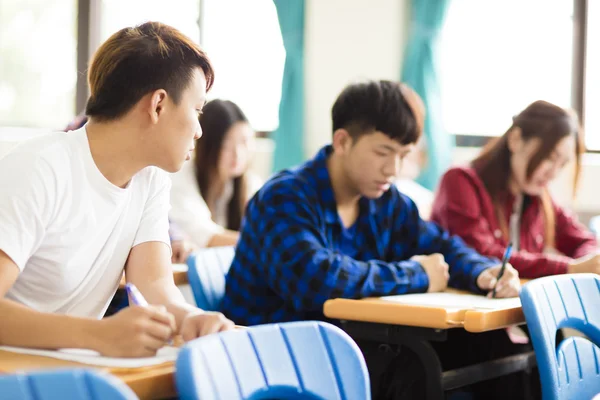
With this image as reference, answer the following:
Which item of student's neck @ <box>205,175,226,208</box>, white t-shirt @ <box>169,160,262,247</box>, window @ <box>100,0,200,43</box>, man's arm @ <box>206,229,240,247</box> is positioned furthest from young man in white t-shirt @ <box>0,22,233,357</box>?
window @ <box>100,0,200,43</box>

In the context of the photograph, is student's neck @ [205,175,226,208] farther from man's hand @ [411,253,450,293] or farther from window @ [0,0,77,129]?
window @ [0,0,77,129]

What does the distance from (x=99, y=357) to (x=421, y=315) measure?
832 mm

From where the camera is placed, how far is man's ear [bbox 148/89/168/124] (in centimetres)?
148

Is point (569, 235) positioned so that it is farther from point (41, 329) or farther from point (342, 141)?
point (41, 329)

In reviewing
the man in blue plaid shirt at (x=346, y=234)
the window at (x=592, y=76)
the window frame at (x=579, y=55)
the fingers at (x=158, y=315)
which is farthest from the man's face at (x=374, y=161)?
the window at (x=592, y=76)

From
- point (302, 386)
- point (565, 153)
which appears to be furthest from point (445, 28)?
point (302, 386)

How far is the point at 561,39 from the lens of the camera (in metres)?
4.66

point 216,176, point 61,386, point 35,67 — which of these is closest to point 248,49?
point 35,67

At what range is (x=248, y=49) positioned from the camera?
5410 millimetres

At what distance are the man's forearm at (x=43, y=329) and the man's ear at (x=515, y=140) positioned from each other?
1.99m

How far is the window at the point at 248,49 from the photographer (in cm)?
537

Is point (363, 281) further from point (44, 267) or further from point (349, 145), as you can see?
point (44, 267)

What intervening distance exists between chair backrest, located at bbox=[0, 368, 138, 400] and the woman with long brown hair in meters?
2.74

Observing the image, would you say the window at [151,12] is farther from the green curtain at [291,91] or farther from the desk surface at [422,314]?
the desk surface at [422,314]
